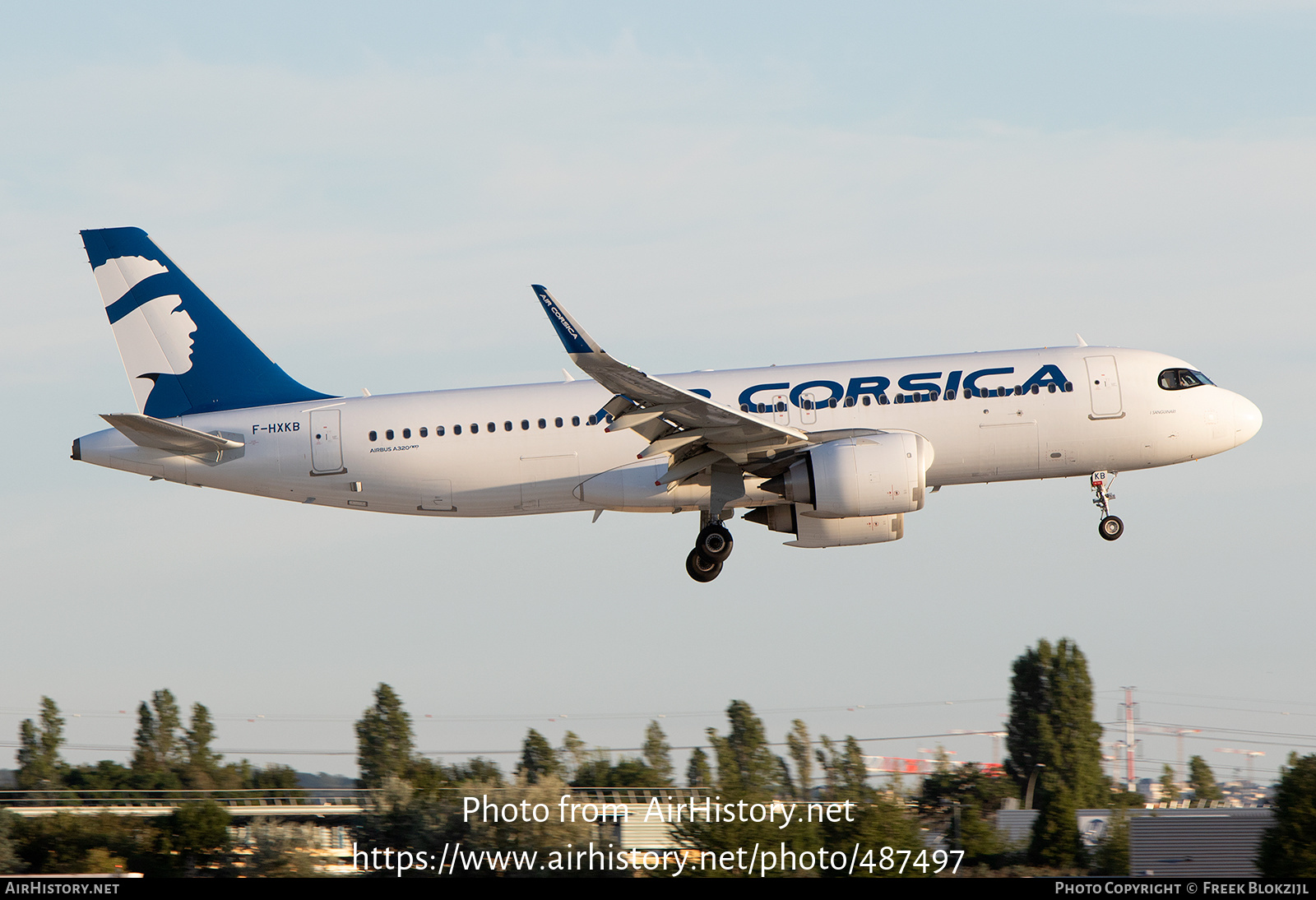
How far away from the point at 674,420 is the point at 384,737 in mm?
72279

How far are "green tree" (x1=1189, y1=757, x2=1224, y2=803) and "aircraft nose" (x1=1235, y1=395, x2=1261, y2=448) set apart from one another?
365 feet

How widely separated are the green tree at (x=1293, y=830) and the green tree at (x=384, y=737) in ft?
192

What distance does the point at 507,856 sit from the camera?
45.5 metres

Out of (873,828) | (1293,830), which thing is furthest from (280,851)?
(1293,830)

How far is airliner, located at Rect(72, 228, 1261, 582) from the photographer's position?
31.7m

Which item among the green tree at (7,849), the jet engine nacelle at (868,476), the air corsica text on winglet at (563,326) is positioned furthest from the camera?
the green tree at (7,849)

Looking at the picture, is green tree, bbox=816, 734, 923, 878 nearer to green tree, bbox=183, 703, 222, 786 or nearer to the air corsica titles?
the air corsica titles

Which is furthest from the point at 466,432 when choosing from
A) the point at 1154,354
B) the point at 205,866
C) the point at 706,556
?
the point at 205,866

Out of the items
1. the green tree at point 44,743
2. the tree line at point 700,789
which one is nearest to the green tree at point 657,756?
the tree line at point 700,789

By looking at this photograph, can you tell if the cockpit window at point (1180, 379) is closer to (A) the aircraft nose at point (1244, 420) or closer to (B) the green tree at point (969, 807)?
(A) the aircraft nose at point (1244, 420)

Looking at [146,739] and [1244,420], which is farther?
[146,739]

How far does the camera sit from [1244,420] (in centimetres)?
3344

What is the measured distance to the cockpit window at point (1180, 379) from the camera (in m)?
32.9

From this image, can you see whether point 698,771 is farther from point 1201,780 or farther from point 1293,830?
point 1201,780
